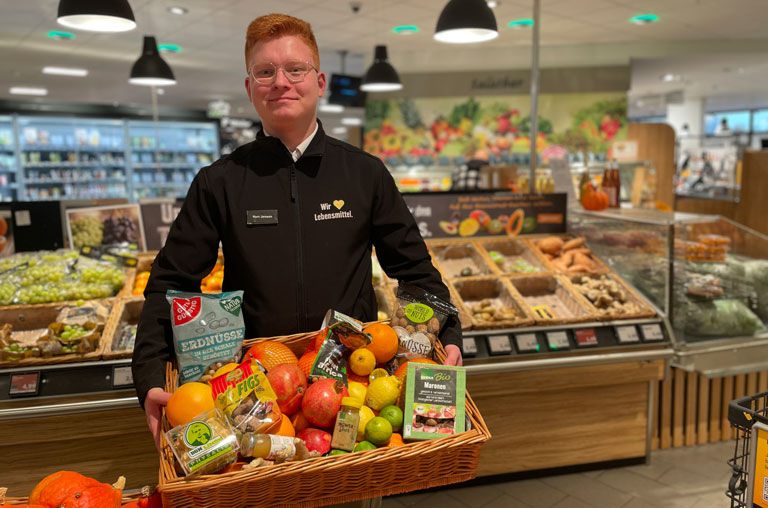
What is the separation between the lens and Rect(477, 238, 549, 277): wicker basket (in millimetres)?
3668

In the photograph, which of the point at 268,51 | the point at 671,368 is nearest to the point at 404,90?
the point at 671,368

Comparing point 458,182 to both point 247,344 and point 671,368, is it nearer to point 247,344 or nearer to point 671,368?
point 671,368

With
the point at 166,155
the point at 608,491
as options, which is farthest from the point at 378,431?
the point at 166,155

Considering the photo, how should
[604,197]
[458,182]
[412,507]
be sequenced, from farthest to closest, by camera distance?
[458,182] < [604,197] < [412,507]

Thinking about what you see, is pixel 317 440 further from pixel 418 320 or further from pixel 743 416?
pixel 743 416

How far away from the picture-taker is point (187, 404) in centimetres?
133

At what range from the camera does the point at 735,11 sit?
24.6 ft

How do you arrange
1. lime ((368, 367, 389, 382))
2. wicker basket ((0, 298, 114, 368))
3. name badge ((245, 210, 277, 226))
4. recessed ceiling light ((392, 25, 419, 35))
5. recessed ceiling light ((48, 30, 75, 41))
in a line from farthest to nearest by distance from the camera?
recessed ceiling light ((392, 25, 419, 35))
recessed ceiling light ((48, 30, 75, 41))
wicker basket ((0, 298, 114, 368))
name badge ((245, 210, 277, 226))
lime ((368, 367, 389, 382))

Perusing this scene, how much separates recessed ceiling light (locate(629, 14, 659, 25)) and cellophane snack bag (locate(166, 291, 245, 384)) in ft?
25.5

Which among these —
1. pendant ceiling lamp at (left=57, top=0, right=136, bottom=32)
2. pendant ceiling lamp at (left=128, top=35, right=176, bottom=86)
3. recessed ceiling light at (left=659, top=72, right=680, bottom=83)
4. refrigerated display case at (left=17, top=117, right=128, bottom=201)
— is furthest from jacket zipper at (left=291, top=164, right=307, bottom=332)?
refrigerated display case at (left=17, top=117, right=128, bottom=201)

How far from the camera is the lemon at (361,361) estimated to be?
1.54 metres

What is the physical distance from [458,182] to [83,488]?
5582 millimetres

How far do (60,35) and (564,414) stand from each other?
778cm

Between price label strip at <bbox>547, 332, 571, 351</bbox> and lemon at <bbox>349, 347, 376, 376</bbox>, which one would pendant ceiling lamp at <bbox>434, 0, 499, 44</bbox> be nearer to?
price label strip at <bbox>547, 332, 571, 351</bbox>
